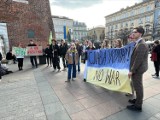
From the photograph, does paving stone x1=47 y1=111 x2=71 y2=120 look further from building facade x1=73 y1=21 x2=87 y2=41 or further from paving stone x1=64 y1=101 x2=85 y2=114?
building facade x1=73 y1=21 x2=87 y2=41

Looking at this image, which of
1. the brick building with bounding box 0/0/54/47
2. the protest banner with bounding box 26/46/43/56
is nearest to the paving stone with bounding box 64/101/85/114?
the protest banner with bounding box 26/46/43/56

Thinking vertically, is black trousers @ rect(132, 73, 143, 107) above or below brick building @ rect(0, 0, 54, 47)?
below

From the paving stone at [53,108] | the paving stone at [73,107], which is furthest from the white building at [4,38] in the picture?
the paving stone at [73,107]

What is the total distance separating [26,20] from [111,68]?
15.1m

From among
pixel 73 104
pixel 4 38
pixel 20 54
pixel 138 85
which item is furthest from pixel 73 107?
pixel 4 38

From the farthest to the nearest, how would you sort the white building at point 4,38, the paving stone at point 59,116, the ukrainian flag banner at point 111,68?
the white building at point 4,38
the ukrainian flag banner at point 111,68
the paving stone at point 59,116

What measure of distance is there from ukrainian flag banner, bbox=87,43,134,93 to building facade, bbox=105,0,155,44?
41.5 m

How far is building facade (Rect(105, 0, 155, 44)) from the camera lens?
4567 cm

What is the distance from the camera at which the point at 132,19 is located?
55344mm

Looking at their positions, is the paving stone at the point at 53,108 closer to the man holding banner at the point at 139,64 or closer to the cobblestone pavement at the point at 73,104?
the cobblestone pavement at the point at 73,104

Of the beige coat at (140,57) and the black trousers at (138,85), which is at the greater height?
the beige coat at (140,57)

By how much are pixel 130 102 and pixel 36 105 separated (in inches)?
100

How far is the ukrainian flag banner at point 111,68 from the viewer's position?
3.51 meters

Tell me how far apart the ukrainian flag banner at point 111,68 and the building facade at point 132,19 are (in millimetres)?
41512
